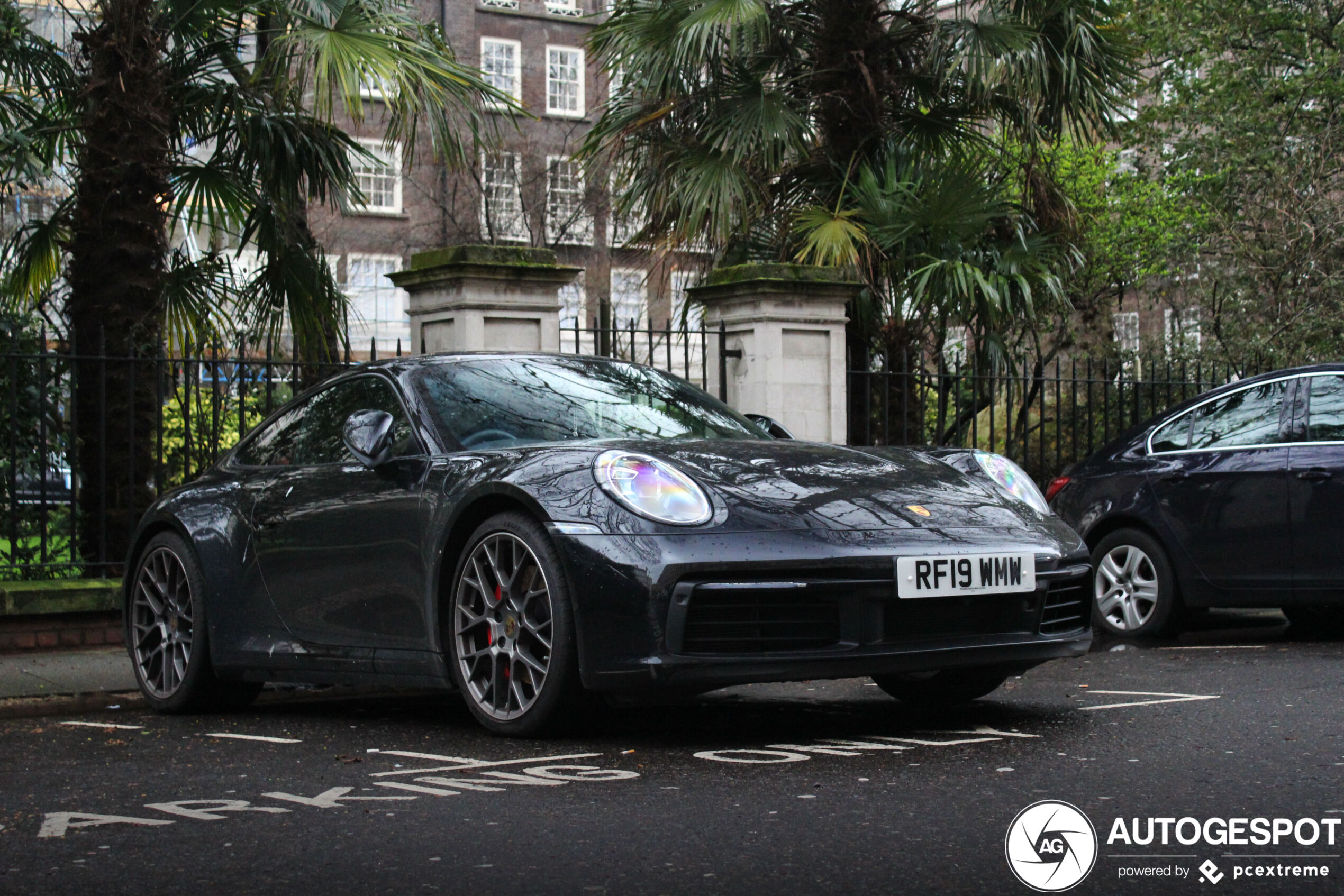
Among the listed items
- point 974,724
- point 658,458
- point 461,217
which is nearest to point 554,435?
point 658,458

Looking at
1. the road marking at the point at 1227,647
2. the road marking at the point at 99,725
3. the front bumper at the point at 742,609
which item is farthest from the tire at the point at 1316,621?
the road marking at the point at 99,725

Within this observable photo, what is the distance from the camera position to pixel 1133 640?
30.6 feet

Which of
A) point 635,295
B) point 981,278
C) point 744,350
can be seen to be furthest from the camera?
point 635,295

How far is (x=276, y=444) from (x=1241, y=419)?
531cm

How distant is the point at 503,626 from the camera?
5.42m

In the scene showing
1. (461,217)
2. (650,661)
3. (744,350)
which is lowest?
(650,661)

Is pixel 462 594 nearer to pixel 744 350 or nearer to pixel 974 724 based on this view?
pixel 974 724

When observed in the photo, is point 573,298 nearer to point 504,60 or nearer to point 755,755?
point 504,60

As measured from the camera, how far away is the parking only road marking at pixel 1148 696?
6.09 metres

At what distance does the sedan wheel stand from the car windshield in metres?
0.54

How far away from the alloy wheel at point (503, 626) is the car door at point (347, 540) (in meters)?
0.25

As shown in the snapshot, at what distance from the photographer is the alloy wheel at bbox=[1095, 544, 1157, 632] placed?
9320 mm

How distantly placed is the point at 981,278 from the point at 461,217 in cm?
2639

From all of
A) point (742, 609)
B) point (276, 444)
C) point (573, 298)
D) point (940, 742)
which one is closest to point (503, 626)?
point (742, 609)
